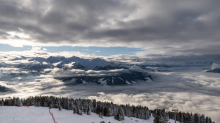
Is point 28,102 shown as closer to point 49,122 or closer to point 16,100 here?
point 16,100

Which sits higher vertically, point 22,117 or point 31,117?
point 22,117

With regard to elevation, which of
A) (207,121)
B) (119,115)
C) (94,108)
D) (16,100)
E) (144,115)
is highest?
(16,100)

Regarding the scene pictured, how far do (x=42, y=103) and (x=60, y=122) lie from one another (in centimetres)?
8886

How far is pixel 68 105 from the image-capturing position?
110m

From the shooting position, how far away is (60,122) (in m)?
49.0

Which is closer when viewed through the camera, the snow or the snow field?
the snow field

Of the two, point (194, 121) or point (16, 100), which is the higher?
point (16, 100)

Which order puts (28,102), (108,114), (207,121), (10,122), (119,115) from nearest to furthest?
1. (10,122)
2. (119,115)
3. (108,114)
4. (28,102)
5. (207,121)

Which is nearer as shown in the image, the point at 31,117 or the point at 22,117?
the point at 22,117

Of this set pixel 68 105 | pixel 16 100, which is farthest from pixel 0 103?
pixel 68 105

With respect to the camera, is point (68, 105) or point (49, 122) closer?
point (49, 122)

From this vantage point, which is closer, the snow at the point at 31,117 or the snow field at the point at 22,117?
the snow field at the point at 22,117

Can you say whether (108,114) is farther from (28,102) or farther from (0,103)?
(0,103)

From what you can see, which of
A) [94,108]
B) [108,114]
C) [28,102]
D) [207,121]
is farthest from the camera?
[207,121]
